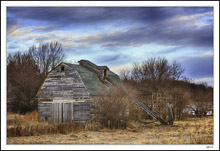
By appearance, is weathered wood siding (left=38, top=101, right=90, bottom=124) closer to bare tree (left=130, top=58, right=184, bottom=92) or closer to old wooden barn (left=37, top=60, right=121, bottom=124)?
old wooden barn (left=37, top=60, right=121, bottom=124)

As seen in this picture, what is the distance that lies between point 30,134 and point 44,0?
768cm

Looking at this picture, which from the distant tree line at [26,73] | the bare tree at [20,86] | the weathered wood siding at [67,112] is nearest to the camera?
the weathered wood siding at [67,112]

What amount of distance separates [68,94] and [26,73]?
11.8 metres

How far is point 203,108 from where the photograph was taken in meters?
34.8

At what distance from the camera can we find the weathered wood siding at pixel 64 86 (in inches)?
956

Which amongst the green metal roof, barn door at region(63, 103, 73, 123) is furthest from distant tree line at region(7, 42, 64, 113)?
the green metal roof

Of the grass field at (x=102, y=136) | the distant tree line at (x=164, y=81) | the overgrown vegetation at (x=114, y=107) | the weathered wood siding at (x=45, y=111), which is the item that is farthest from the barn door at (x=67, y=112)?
the distant tree line at (x=164, y=81)

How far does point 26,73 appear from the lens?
34.7m

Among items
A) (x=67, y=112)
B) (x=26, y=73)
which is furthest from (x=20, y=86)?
(x=67, y=112)

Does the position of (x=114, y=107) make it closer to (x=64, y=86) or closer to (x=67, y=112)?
(x=67, y=112)

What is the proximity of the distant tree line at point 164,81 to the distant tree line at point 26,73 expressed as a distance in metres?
8.98

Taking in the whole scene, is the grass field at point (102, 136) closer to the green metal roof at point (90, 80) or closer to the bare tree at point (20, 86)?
the green metal roof at point (90, 80)

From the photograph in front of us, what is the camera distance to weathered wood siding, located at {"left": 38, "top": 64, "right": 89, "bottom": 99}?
24.3 metres

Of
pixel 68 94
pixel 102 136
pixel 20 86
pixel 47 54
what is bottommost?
pixel 102 136
